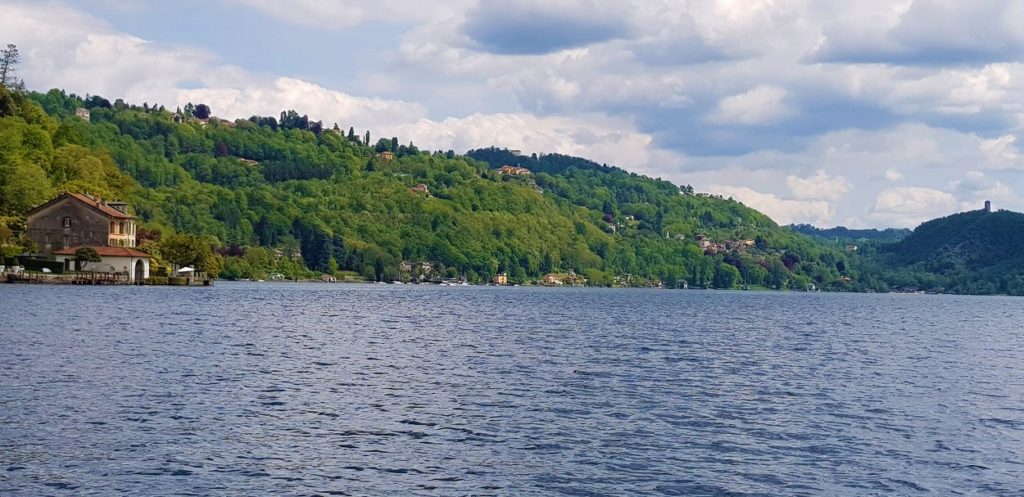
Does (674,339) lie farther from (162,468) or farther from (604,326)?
(162,468)

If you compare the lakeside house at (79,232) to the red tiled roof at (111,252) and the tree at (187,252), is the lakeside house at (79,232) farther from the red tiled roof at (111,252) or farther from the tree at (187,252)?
the tree at (187,252)

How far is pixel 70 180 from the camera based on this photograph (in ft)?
520

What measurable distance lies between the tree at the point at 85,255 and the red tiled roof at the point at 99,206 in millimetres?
5947

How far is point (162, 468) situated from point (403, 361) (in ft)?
92.6

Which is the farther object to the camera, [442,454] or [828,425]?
[828,425]

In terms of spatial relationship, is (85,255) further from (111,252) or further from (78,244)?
(78,244)

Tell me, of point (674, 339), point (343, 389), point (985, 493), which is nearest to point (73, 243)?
point (674, 339)

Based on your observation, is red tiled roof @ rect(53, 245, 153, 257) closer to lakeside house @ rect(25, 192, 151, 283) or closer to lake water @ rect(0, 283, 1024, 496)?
lakeside house @ rect(25, 192, 151, 283)

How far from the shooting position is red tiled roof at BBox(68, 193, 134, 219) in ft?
461

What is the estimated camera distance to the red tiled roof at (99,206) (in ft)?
461

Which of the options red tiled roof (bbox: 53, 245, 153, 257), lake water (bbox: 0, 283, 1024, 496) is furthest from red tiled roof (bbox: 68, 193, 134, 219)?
lake water (bbox: 0, 283, 1024, 496)

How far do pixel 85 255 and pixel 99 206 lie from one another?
24.7 feet

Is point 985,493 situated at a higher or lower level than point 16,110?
lower

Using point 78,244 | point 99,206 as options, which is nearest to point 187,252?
point 99,206
